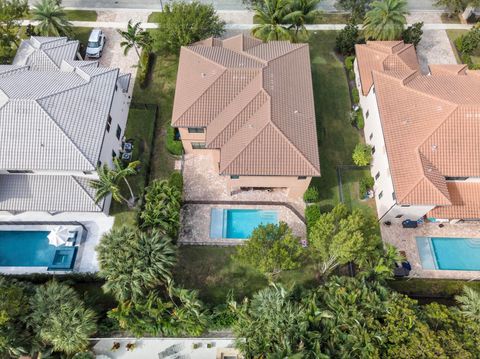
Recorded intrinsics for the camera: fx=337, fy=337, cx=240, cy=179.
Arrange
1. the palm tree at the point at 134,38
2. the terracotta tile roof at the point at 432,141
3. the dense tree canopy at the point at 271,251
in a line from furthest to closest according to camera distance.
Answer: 1. the palm tree at the point at 134,38
2. the terracotta tile roof at the point at 432,141
3. the dense tree canopy at the point at 271,251

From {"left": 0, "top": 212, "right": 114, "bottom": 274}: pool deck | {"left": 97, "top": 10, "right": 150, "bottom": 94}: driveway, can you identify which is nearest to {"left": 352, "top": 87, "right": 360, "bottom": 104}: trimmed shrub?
{"left": 97, "top": 10, "right": 150, "bottom": 94}: driveway

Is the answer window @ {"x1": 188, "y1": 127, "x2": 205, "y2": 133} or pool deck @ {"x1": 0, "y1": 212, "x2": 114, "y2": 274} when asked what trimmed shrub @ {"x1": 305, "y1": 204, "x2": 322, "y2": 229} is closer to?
window @ {"x1": 188, "y1": 127, "x2": 205, "y2": 133}

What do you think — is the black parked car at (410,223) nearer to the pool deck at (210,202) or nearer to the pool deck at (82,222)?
the pool deck at (210,202)

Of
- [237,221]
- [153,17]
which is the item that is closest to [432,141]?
[237,221]

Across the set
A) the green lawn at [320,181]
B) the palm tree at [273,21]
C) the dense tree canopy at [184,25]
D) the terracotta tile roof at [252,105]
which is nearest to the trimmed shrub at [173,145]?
the terracotta tile roof at [252,105]

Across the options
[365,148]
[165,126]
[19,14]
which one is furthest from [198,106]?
[19,14]

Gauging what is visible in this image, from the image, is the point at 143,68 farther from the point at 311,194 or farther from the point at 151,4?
the point at 311,194

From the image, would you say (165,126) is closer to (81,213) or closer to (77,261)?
(81,213)
